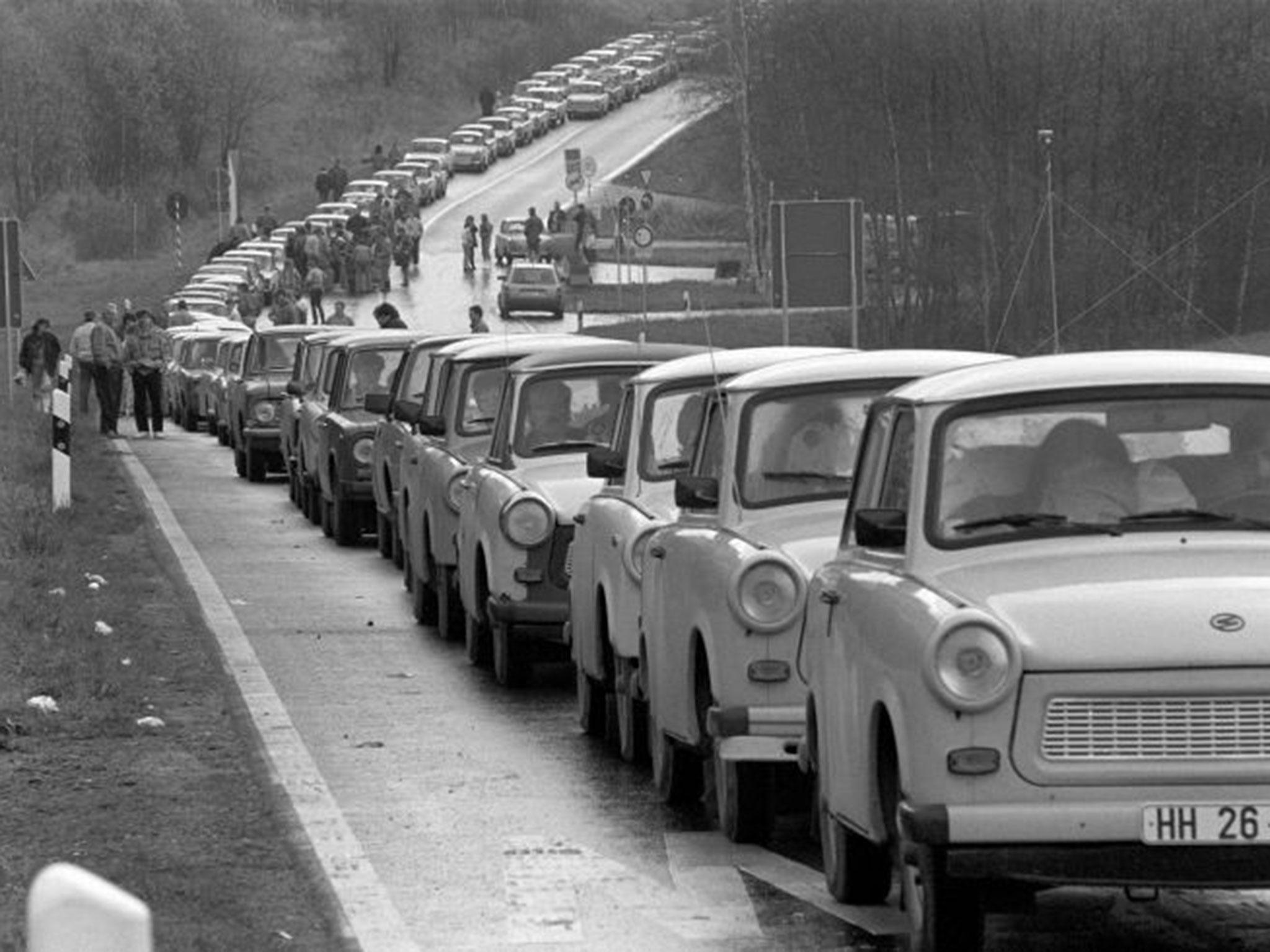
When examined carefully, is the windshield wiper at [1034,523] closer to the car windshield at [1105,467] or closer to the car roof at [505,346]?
the car windshield at [1105,467]

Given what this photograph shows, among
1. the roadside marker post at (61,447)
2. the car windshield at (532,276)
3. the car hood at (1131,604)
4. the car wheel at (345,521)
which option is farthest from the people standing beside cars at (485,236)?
the car hood at (1131,604)

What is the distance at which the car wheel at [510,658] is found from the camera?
1664 cm

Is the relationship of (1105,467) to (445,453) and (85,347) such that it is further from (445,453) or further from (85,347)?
(85,347)

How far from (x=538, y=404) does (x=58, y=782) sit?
18.6 ft

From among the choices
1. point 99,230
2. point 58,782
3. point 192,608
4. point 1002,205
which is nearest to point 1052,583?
point 58,782

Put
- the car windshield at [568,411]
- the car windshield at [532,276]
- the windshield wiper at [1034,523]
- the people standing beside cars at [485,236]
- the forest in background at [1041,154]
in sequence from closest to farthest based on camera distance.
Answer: the windshield wiper at [1034,523], the car windshield at [568,411], the forest in background at [1041,154], the car windshield at [532,276], the people standing beside cars at [485,236]

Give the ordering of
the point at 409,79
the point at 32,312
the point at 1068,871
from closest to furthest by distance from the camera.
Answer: the point at 1068,871 < the point at 32,312 < the point at 409,79

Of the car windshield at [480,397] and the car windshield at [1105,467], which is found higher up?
the car windshield at [1105,467]

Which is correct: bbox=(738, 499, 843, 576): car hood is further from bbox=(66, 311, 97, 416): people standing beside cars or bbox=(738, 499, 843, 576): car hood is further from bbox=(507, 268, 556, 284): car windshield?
bbox=(507, 268, 556, 284): car windshield

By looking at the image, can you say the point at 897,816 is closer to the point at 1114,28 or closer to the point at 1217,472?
the point at 1217,472

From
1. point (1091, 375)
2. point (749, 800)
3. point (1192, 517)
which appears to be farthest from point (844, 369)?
point (1192, 517)

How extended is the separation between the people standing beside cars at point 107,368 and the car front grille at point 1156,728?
119ft

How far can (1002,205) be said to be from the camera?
78875 millimetres

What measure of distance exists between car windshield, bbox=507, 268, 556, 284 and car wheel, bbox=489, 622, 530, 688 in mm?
68193
